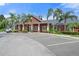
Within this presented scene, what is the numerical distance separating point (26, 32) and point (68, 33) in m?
3.58

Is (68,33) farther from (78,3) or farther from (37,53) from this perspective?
(37,53)

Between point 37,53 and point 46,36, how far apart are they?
27.0ft

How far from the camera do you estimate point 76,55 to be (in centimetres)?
901

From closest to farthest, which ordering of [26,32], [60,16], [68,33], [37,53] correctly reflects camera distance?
[37,53] < [60,16] < [68,33] < [26,32]

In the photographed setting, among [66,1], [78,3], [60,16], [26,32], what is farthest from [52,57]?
[26,32]

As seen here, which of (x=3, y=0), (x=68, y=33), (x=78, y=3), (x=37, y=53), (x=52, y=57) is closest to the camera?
(x=52, y=57)

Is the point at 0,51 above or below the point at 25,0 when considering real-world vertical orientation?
below

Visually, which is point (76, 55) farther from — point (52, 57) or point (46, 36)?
point (46, 36)

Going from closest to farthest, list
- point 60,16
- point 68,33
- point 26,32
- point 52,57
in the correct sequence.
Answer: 1. point 52,57
2. point 60,16
3. point 68,33
4. point 26,32

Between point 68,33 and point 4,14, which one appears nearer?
point 4,14

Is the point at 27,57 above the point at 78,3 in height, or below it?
below

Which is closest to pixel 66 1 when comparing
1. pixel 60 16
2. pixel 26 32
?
pixel 60 16

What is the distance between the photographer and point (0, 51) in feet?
31.7

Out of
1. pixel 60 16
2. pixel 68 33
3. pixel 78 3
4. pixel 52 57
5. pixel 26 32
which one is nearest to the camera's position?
pixel 52 57
